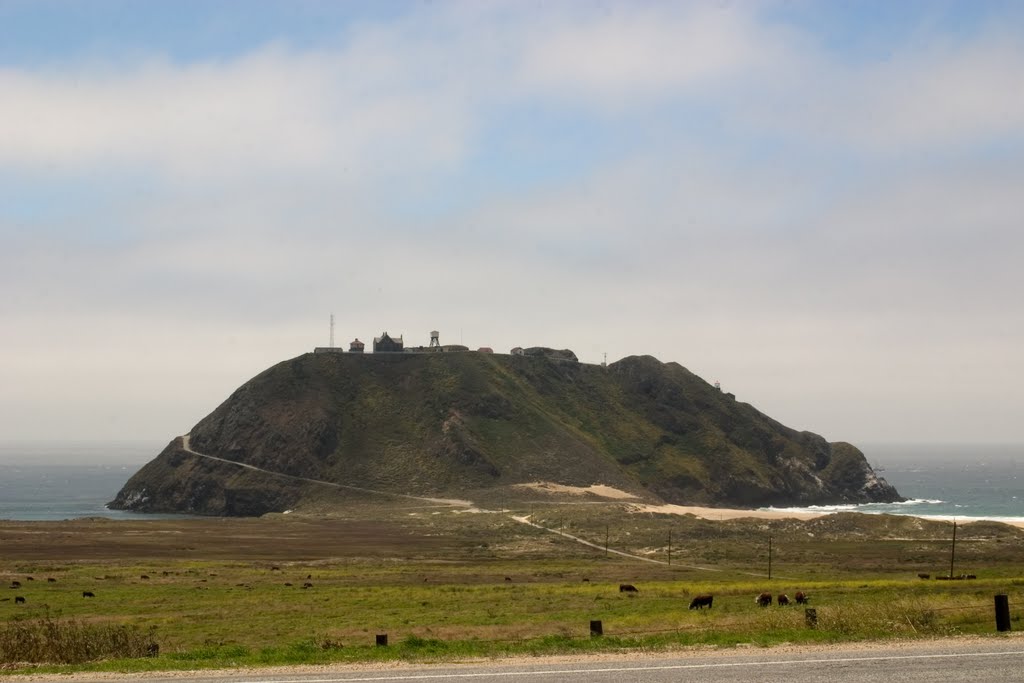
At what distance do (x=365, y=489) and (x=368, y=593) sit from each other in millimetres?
122520

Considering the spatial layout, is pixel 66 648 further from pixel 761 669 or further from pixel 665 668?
pixel 761 669

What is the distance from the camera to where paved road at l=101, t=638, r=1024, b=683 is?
20.4 metres

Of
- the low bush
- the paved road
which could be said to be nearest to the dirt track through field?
the paved road

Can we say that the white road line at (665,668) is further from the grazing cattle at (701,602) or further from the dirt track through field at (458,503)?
the dirt track through field at (458,503)

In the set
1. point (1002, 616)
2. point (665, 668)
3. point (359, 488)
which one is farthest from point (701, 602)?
point (359, 488)

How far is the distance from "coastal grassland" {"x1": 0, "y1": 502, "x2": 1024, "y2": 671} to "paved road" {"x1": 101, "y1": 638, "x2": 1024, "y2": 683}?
7.08 feet

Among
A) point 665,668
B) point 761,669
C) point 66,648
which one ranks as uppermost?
point 761,669

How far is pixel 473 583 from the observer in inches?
2554

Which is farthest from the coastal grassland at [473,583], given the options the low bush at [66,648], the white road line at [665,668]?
the white road line at [665,668]

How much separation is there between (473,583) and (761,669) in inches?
1777

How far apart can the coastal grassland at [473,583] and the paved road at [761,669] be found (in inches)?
84.9

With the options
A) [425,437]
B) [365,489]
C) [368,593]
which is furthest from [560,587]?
[425,437]

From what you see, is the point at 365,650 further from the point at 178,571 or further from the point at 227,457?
the point at 227,457

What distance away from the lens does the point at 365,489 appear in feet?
583
